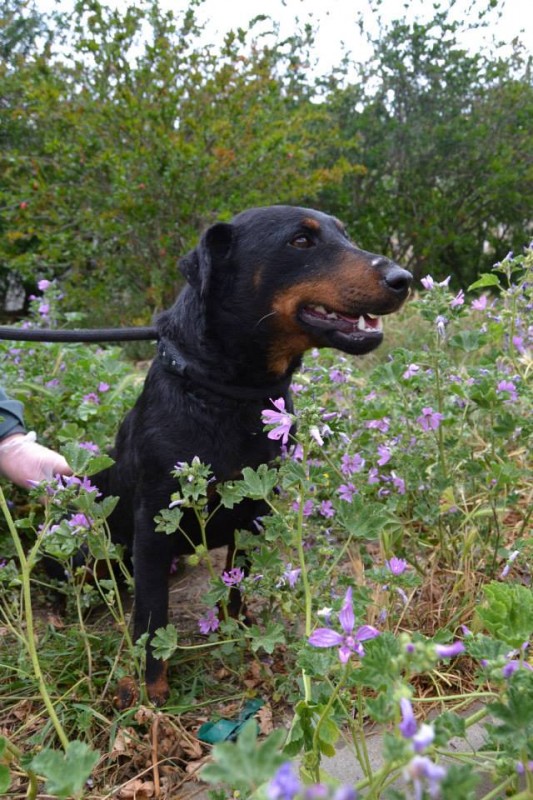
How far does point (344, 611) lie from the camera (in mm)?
960

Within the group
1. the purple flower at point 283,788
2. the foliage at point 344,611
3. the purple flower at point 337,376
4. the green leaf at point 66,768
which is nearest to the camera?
the purple flower at point 283,788

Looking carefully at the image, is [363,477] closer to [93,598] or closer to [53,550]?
[93,598]

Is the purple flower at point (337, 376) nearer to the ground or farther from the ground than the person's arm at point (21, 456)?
farther from the ground

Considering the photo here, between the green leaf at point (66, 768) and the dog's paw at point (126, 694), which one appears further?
the dog's paw at point (126, 694)

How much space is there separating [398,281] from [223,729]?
1.41 metres

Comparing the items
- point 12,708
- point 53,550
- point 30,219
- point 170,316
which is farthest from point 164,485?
point 30,219

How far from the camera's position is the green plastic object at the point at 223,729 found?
1764mm

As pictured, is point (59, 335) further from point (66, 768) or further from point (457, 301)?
point (66, 768)

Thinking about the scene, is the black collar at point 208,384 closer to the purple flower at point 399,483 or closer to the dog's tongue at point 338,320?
the dog's tongue at point 338,320

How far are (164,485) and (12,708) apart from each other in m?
0.80

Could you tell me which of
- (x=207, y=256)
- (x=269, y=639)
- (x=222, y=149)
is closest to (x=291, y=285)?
(x=207, y=256)

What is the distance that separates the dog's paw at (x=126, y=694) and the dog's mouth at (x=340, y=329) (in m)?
1.21

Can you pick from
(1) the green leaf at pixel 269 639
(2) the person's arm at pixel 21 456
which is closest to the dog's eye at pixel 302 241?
(2) the person's arm at pixel 21 456

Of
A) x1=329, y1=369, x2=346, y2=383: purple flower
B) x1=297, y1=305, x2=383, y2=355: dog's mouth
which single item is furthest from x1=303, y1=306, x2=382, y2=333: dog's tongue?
x1=329, y1=369, x2=346, y2=383: purple flower
